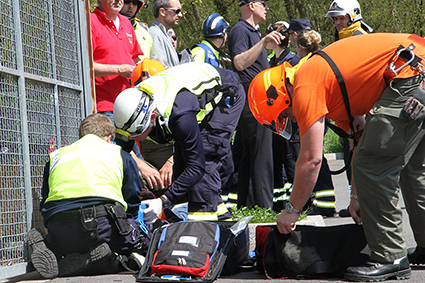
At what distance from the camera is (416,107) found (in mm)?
3348

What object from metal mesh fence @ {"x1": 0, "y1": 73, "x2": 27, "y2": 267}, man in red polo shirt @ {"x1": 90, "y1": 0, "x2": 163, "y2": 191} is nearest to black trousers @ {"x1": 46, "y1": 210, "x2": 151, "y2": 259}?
metal mesh fence @ {"x1": 0, "y1": 73, "x2": 27, "y2": 267}

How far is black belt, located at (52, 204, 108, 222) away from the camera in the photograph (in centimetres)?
407

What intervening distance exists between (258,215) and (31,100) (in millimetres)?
2528

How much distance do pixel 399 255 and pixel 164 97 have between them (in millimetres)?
2097

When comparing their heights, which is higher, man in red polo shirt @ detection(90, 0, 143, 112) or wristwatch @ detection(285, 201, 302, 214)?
man in red polo shirt @ detection(90, 0, 143, 112)

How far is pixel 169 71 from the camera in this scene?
180 inches

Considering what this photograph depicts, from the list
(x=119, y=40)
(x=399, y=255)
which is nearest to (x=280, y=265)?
(x=399, y=255)

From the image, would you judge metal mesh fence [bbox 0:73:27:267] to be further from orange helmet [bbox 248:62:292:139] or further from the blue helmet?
the blue helmet

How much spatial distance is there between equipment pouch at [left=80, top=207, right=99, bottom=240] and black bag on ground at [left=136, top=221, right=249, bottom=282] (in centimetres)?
48

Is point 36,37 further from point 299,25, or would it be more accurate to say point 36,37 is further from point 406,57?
point 299,25

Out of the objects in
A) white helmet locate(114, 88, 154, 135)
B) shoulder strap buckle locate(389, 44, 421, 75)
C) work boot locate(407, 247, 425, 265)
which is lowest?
work boot locate(407, 247, 425, 265)

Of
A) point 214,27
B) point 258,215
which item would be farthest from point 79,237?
point 214,27

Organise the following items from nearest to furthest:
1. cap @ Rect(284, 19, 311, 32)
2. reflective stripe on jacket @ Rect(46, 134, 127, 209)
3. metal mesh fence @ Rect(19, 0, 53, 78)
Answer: reflective stripe on jacket @ Rect(46, 134, 127, 209), metal mesh fence @ Rect(19, 0, 53, 78), cap @ Rect(284, 19, 311, 32)

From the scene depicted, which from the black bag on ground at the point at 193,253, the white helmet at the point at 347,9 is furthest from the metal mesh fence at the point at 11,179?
the white helmet at the point at 347,9
